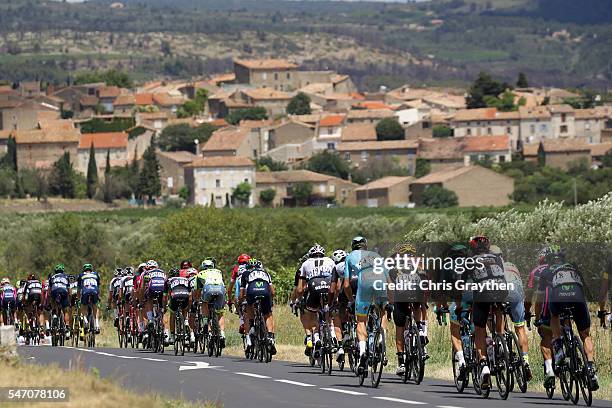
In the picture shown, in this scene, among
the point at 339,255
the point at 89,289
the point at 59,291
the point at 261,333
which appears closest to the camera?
the point at 339,255

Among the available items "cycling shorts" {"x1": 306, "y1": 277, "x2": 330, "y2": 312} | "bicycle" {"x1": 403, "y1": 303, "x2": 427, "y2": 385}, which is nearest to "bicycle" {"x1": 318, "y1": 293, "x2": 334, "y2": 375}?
"cycling shorts" {"x1": 306, "y1": 277, "x2": 330, "y2": 312}

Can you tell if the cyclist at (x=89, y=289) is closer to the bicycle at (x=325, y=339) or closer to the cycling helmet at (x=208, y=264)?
the cycling helmet at (x=208, y=264)

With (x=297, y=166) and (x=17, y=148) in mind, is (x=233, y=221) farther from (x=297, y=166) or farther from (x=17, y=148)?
(x=17, y=148)

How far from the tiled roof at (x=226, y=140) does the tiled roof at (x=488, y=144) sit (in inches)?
970

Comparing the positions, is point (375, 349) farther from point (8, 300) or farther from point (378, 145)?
point (378, 145)

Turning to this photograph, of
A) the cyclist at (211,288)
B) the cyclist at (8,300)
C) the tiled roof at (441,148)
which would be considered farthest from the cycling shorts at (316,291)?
the tiled roof at (441,148)

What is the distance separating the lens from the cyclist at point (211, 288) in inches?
1061

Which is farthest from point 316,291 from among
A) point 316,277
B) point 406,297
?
point 406,297

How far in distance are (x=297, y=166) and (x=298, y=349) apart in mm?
159635

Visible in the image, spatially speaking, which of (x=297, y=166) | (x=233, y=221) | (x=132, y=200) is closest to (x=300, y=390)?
(x=233, y=221)

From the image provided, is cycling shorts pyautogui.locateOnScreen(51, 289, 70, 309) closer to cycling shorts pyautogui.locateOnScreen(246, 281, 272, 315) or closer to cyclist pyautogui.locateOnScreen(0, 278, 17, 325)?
cyclist pyautogui.locateOnScreen(0, 278, 17, 325)

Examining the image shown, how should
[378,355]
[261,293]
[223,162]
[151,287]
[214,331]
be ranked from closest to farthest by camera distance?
[378,355]
[261,293]
[214,331]
[151,287]
[223,162]

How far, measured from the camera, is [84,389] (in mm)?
16469

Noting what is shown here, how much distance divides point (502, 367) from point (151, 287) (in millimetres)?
11354
